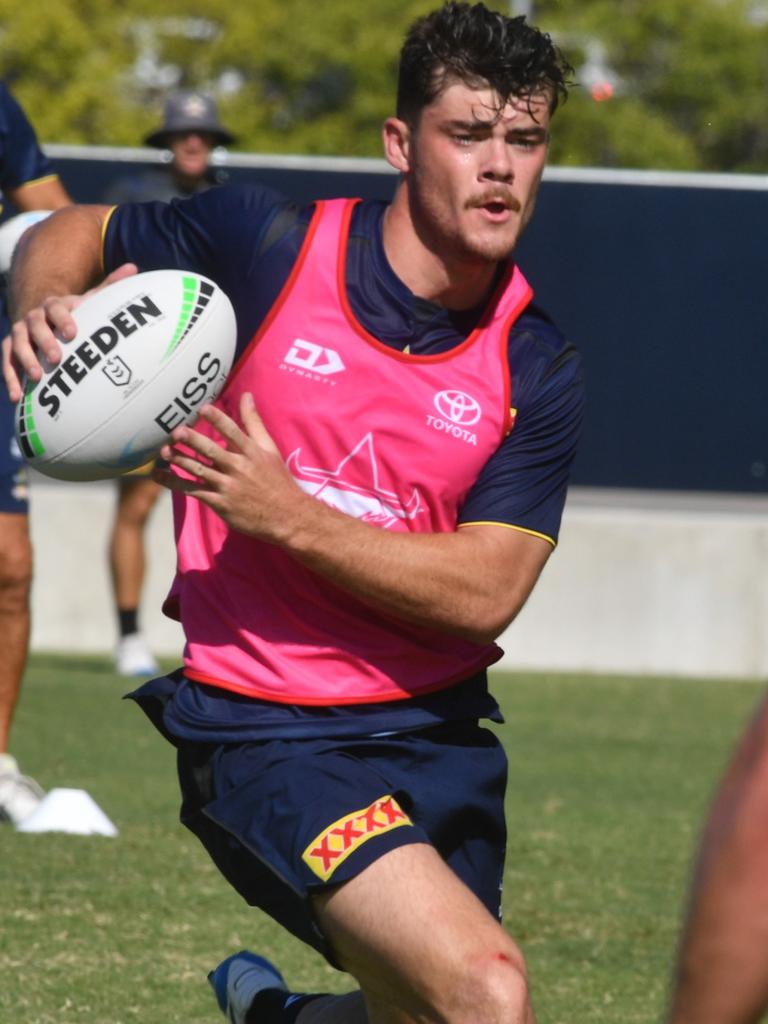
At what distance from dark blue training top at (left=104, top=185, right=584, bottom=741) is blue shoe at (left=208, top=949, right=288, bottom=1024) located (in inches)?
28.6

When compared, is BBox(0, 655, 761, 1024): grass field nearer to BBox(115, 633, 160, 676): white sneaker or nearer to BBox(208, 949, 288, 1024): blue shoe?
BBox(208, 949, 288, 1024): blue shoe

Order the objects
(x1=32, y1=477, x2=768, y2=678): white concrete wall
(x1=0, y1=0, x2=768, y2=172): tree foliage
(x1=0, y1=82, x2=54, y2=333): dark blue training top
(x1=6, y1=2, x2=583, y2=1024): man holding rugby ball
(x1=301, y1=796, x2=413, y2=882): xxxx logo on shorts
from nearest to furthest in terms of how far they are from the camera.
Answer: (x1=301, y1=796, x2=413, y2=882): xxxx logo on shorts → (x1=6, y1=2, x2=583, y2=1024): man holding rugby ball → (x1=0, y1=82, x2=54, y2=333): dark blue training top → (x1=32, y1=477, x2=768, y2=678): white concrete wall → (x1=0, y1=0, x2=768, y2=172): tree foliage

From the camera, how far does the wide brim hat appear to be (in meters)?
10.9

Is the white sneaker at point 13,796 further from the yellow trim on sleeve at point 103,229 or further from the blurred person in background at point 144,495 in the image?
the blurred person in background at point 144,495

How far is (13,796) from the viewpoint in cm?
652

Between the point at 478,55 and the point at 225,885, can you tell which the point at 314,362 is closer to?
the point at 478,55

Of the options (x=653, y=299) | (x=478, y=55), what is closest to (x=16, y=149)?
(x=478, y=55)

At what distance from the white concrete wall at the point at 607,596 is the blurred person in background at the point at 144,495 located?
105 centimetres

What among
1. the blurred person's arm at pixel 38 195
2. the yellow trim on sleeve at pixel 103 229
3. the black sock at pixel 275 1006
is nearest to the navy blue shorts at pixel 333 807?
the black sock at pixel 275 1006

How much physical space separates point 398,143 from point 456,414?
620 mm

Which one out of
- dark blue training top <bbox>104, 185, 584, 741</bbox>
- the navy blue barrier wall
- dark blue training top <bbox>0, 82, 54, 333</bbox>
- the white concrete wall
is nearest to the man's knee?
dark blue training top <bbox>0, 82, 54, 333</bbox>

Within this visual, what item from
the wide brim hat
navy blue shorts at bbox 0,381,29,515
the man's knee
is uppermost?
navy blue shorts at bbox 0,381,29,515

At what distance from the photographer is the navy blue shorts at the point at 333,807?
350 centimetres

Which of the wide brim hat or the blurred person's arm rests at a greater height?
the blurred person's arm
